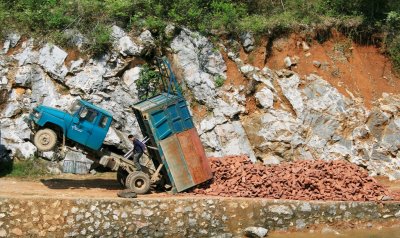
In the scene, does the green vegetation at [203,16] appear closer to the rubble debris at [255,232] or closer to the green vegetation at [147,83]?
the green vegetation at [147,83]

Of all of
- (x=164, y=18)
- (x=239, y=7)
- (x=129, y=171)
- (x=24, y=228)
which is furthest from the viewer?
(x=239, y=7)

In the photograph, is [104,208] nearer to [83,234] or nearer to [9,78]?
[83,234]

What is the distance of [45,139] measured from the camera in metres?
16.0

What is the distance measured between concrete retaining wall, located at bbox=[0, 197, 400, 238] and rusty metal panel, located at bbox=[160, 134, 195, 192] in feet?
3.12

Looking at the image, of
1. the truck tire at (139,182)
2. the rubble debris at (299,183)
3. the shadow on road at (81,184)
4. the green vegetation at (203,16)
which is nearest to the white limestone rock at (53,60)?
the green vegetation at (203,16)

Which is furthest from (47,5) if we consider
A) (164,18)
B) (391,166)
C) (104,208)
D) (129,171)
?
(391,166)

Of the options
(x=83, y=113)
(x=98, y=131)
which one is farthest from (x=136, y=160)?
(x=83, y=113)

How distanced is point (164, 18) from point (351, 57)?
741cm

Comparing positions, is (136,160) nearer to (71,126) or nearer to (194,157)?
(194,157)

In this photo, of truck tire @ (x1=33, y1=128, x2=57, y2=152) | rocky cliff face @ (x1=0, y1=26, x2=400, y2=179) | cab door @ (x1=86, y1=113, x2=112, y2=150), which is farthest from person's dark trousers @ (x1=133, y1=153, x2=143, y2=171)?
rocky cliff face @ (x1=0, y1=26, x2=400, y2=179)

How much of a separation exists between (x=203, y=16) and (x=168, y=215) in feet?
33.0

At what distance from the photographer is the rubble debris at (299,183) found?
53.9 feet

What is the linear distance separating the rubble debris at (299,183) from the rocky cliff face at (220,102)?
8.60 feet

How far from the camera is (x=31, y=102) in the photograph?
20.0 meters
